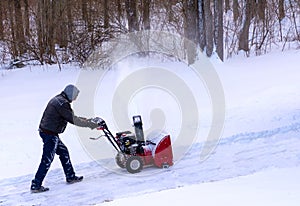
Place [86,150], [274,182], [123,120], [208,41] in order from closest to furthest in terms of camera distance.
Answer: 1. [274,182]
2. [86,150]
3. [123,120]
4. [208,41]

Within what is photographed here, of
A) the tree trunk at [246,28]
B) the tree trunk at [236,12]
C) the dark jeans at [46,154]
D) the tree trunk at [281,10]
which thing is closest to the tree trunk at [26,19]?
the tree trunk at [236,12]

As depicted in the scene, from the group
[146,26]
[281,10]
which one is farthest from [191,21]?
[281,10]

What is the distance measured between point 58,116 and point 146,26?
10177mm

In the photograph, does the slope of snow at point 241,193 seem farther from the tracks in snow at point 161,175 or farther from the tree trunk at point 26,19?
the tree trunk at point 26,19

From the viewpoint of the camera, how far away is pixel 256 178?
5594 millimetres

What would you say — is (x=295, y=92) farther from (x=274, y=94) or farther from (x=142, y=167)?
(x=142, y=167)

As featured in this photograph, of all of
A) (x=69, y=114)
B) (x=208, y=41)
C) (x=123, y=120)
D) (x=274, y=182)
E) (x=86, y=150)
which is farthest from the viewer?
(x=208, y=41)

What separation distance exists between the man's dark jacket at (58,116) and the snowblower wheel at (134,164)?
0.85 meters

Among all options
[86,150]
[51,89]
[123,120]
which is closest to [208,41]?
[51,89]

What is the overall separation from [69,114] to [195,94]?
496 cm

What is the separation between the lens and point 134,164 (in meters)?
6.54

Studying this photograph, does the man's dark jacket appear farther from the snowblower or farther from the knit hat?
the snowblower

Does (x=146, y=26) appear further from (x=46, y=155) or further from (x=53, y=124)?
(x=46, y=155)

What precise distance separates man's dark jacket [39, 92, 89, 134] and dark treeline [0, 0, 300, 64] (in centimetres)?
851
